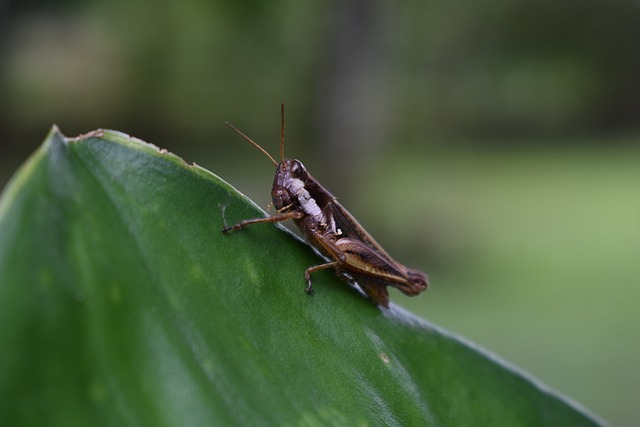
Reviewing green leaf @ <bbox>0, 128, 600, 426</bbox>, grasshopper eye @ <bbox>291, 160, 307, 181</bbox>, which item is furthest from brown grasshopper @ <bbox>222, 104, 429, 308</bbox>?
green leaf @ <bbox>0, 128, 600, 426</bbox>

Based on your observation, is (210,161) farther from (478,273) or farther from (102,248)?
(102,248)

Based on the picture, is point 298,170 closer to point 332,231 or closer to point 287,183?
point 287,183

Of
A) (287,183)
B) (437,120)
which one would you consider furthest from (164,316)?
(437,120)

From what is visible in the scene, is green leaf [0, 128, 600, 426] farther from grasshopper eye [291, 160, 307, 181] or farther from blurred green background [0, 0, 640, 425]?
blurred green background [0, 0, 640, 425]

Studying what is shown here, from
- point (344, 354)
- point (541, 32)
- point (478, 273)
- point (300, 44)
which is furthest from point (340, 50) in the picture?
point (541, 32)

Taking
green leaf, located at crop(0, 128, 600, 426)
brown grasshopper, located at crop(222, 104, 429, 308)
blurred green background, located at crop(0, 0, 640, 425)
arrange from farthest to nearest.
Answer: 1. blurred green background, located at crop(0, 0, 640, 425)
2. brown grasshopper, located at crop(222, 104, 429, 308)
3. green leaf, located at crop(0, 128, 600, 426)

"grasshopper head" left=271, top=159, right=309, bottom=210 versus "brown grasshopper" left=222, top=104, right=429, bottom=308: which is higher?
"grasshopper head" left=271, top=159, right=309, bottom=210

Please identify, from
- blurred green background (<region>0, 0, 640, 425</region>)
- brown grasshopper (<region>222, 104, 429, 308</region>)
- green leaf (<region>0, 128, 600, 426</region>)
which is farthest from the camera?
blurred green background (<region>0, 0, 640, 425</region>)

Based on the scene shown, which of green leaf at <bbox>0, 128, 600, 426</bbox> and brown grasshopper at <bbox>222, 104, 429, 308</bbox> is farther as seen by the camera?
brown grasshopper at <bbox>222, 104, 429, 308</bbox>
